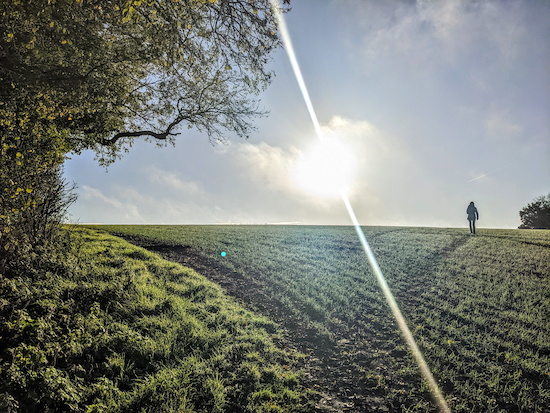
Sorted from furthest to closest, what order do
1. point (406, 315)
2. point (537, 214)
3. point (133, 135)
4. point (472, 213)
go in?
point (537, 214) < point (472, 213) < point (133, 135) < point (406, 315)

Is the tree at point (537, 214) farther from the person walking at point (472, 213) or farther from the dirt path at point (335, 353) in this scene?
the dirt path at point (335, 353)

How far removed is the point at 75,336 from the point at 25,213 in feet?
20.0

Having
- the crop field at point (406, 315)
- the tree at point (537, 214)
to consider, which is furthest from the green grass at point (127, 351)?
the tree at point (537, 214)

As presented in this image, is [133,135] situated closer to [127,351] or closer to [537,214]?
[127,351]

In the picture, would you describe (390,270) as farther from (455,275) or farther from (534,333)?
(534,333)

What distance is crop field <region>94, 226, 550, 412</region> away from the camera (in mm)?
5629

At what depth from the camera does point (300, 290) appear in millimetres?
11453

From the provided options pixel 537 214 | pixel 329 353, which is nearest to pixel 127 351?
pixel 329 353

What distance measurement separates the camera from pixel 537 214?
182 ft

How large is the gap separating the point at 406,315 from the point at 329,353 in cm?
373

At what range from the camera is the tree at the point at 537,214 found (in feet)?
176

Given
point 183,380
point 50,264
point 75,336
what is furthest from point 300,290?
point 50,264

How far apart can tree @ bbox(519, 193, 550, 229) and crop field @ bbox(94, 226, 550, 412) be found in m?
47.0

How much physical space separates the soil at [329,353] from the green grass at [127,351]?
44cm
